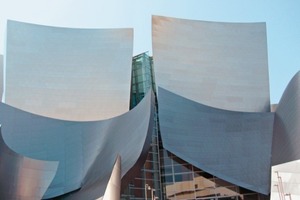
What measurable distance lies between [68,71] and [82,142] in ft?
21.4

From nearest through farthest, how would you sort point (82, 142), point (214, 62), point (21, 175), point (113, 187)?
point (113, 187) < point (21, 175) < point (82, 142) < point (214, 62)

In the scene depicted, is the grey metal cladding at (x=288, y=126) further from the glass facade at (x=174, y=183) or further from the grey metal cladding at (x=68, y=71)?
the grey metal cladding at (x=68, y=71)

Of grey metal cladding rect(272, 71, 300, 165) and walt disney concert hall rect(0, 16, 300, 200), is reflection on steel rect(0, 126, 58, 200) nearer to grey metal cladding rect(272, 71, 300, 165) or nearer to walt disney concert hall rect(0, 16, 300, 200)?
walt disney concert hall rect(0, 16, 300, 200)

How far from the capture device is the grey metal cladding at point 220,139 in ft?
51.3

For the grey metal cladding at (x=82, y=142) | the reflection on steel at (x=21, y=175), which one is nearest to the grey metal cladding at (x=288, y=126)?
the grey metal cladding at (x=82, y=142)

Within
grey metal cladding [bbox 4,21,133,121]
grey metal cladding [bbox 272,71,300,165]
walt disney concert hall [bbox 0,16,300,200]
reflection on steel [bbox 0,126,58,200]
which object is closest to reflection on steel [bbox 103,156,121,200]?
walt disney concert hall [bbox 0,16,300,200]

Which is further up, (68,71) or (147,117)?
(68,71)

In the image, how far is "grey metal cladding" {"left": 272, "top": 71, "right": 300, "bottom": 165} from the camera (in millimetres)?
14984

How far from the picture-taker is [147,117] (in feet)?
48.7

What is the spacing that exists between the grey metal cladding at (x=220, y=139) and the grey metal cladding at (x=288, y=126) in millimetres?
295

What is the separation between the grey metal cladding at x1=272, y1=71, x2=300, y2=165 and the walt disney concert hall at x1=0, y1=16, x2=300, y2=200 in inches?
2.1

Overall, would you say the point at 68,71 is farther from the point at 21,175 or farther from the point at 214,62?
the point at 21,175

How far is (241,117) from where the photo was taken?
667 inches

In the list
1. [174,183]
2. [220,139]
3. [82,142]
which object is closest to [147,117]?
[174,183]
